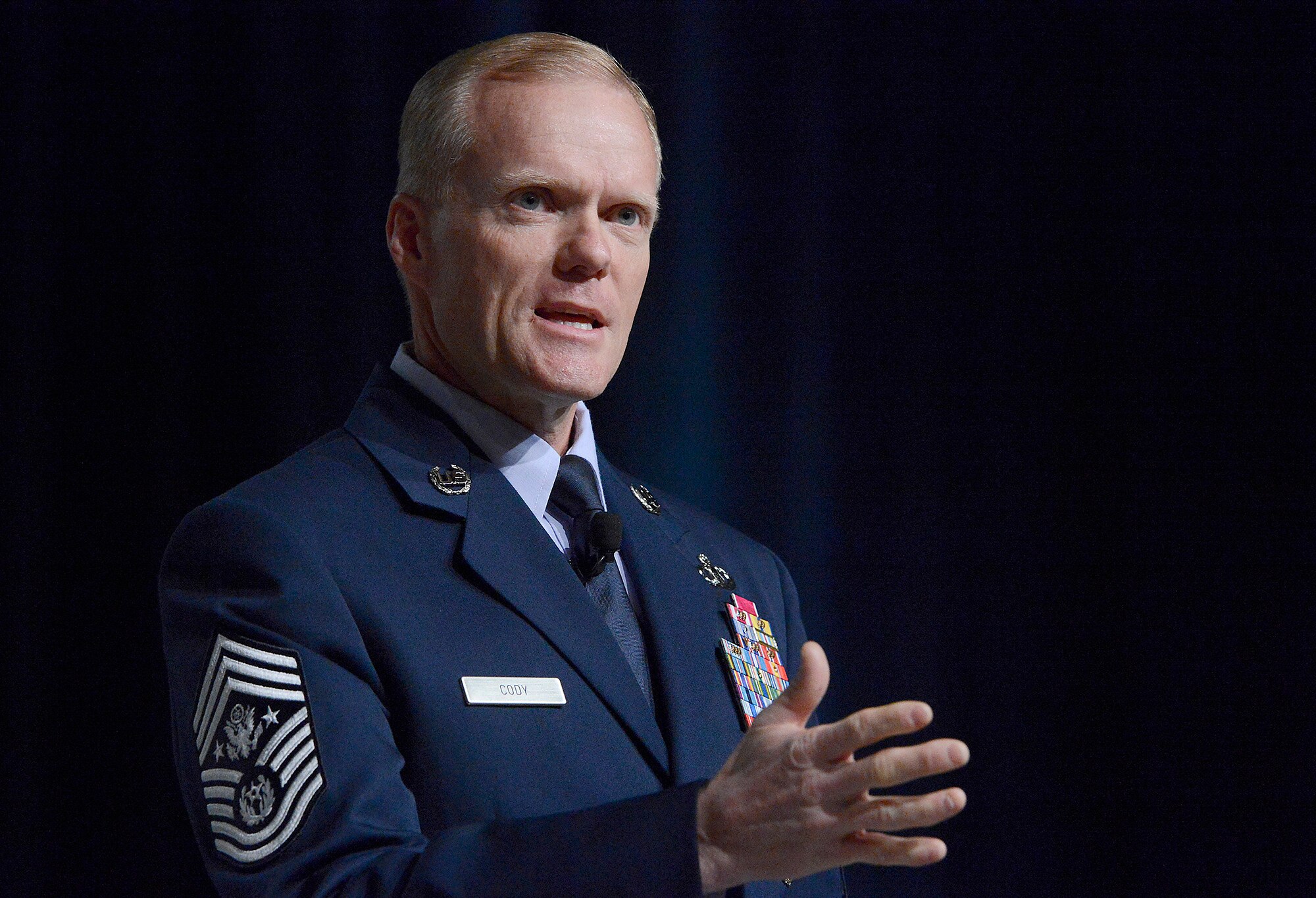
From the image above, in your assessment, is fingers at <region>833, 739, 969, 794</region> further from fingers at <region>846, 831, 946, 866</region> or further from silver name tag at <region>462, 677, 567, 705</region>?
silver name tag at <region>462, 677, 567, 705</region>

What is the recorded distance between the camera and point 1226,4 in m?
2.79

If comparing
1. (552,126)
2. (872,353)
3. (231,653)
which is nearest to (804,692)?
(231,653)

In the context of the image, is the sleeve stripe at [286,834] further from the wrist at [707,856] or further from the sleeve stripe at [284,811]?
the wrist at [707,856]

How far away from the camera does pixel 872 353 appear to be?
9.30 feet

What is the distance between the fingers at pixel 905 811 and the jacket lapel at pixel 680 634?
43 centimetres

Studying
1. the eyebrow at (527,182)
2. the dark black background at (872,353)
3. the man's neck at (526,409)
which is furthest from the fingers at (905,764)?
the dark black background at (872,353)

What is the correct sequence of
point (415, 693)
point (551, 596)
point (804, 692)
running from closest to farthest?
point (804, 692) → point (415, 693) → point (551, 596)

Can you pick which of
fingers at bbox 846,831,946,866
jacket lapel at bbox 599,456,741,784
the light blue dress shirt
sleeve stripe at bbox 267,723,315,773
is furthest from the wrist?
the light blue dress shirt

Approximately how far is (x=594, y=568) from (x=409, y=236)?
1.79 ft

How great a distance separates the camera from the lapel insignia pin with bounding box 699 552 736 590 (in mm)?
1896

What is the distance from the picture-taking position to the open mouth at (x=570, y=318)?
5.75ft

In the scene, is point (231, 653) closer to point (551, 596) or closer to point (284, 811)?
point (284, 811)

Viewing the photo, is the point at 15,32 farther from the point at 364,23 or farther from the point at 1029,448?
the point at 1029,448

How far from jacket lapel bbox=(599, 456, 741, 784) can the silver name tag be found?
16cm
